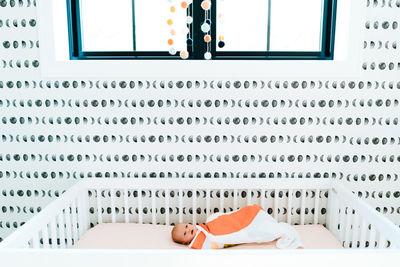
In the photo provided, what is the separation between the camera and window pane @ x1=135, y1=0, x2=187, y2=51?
1854mm

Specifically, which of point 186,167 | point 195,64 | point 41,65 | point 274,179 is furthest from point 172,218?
point 41,65

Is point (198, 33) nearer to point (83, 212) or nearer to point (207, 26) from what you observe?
point (207, 26)

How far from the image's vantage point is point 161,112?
5.81 feet

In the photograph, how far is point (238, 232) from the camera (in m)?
1.56

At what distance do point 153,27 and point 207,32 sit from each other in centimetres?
32

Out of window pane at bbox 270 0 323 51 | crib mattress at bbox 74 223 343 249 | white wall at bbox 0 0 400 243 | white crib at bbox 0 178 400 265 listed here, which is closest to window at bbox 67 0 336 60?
window pane at bbox 270 0 323 51

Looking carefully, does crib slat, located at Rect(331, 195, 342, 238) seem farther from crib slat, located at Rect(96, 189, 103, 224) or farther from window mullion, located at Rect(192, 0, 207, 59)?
crib slat, located at Rect(96, 189, 103, 224)

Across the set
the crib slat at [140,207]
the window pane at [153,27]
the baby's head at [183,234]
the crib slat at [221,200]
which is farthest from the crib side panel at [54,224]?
the window pane at [153,27]

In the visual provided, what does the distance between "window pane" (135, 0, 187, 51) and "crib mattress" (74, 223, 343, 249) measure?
3.16 feet

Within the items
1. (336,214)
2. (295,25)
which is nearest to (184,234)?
(336,214)

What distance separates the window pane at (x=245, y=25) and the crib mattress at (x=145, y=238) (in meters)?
1.00

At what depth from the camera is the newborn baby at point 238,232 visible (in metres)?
1.53

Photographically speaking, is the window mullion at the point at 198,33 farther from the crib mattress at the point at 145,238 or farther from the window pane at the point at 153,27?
the crib mattress at the point at 145,238

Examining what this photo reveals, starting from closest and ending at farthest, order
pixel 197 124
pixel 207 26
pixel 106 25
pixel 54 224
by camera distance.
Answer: pixel 54 224 < pixel 207 26 < pixel 197 124 < pixel 106 25
